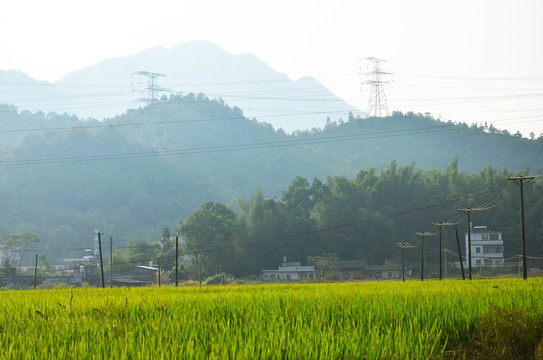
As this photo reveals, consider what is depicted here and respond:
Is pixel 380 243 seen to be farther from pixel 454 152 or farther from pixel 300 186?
pixel 454 152

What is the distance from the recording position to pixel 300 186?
13050 centimetres

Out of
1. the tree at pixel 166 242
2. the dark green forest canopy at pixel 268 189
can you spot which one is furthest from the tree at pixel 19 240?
the tree at pixel 166 242

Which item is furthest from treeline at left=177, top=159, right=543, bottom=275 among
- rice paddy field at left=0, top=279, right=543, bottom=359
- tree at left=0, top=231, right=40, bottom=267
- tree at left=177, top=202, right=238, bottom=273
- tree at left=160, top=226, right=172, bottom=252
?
rice paddy field at left=0, top=279, right=543, bottom=359

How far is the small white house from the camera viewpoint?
111 meters

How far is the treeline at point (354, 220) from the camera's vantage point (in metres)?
116

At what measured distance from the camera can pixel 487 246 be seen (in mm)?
111062

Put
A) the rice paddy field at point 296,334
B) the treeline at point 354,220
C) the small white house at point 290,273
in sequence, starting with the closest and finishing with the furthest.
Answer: the rice paddy field at point 296,334 < the small white house at point 290,273 < the treeline at point 354,220

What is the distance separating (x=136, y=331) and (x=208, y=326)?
2.77 ft

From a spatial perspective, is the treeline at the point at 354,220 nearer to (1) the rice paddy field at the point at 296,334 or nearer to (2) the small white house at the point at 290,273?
(2) the small white house at the point at 290,273


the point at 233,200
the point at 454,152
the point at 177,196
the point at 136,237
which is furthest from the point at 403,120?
the point at 136,237

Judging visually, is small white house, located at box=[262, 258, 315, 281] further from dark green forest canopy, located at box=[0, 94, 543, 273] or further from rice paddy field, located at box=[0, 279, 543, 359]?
rice paddy field, located at box=[0, 279, 543, 359]

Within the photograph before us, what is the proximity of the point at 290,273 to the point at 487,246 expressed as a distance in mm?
32332

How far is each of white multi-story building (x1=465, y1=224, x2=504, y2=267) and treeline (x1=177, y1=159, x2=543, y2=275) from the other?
3.62 metres

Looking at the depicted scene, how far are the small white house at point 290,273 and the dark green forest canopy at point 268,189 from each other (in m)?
3.86
